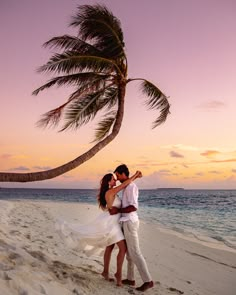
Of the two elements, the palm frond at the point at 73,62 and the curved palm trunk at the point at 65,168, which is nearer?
the curved palm trunk at the point at 65,168

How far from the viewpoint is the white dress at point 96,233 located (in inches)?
264

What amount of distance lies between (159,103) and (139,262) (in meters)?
5.65

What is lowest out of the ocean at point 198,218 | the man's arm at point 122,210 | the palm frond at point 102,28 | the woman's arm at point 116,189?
the ocean at point 198,218

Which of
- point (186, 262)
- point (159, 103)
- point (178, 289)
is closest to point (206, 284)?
point (178, 289)

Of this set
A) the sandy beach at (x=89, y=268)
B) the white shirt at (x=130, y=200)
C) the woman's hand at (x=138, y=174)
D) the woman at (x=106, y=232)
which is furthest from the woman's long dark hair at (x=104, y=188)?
the sandy beach at (x=89, y=268)

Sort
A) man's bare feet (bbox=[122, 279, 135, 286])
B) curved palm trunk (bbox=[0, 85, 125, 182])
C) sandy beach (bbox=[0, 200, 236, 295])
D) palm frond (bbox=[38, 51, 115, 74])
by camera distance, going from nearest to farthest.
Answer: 1. sandy beach (bbox=[0, 200, 236, 295])
2. man's bare feet (bbox=[122, 279, 135, 286])
3. curved palm trunk (bbox=[0, 85, 125, 182])
4. palm frond (bbox=[38, 51, 115, 74])

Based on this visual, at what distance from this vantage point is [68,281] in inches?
244

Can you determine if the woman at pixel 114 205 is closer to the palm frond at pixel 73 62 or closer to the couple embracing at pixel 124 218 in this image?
the couple embracing at pixel 124 218

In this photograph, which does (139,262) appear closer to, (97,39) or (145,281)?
(145,281)

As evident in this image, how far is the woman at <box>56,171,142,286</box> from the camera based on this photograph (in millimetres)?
6645

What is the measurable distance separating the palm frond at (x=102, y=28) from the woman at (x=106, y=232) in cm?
478

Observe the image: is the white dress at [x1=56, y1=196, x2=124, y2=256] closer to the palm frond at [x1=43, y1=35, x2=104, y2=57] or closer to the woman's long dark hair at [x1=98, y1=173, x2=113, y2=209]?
the woman's long dark hair at [x1=98, y1=173, x2=113, y2=209]

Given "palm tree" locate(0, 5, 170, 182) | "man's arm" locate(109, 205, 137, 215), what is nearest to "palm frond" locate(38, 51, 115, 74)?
"palm tree" locate(0, 5, 170, 182)

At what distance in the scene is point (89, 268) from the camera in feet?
25.5
